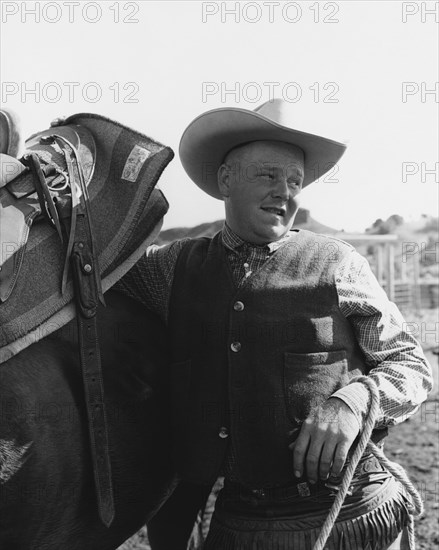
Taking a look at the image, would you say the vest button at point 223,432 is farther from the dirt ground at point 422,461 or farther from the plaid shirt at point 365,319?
the dirt ground at point 422,461

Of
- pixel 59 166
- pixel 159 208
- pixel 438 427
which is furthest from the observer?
pixel 438 427

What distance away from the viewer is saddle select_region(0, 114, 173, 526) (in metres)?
1.62

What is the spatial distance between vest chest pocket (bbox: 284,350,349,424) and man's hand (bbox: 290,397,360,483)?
2.4 inches

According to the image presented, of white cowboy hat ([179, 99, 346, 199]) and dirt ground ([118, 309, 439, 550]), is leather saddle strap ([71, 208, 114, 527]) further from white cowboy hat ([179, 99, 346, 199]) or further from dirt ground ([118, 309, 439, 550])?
dirt ground ([118, 309, 439, 550])

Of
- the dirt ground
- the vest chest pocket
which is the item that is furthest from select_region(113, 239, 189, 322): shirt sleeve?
the dirt ground

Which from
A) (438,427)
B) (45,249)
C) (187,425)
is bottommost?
(438,427)

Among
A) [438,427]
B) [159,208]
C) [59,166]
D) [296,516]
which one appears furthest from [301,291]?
[438,427]

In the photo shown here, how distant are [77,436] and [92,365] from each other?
171mm

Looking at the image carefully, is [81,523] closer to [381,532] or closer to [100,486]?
[100,486]

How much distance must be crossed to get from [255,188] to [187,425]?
0.68 metres

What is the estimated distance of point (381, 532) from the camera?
1848 mm

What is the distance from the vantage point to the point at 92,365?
1717 mm

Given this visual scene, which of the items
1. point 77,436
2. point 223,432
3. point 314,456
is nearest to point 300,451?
point 314,456

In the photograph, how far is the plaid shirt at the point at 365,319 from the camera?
1.82 meters
